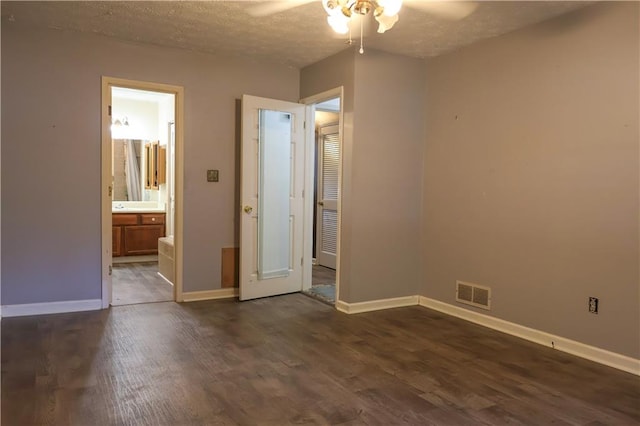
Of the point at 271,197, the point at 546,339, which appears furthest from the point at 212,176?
the point at 546,339

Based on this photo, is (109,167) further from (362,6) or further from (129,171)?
(129,171)

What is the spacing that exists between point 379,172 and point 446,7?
1501 millimetres

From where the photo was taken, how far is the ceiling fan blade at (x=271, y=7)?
10.2 feet

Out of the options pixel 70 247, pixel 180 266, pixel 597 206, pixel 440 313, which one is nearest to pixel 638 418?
pixel 597 206

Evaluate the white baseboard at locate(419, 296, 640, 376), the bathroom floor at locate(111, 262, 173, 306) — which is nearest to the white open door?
the bathroom floor at locate(111, 262, 173, 306)

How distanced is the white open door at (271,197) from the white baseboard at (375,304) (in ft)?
2.64

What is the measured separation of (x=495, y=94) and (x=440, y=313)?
1.94 m

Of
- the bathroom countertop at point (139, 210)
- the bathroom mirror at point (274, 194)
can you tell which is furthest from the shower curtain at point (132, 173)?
the bathroom mirror at point (274, 194)

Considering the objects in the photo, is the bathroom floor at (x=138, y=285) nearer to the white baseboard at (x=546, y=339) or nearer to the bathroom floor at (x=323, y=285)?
the bathroom floor at (x=323, y=285)

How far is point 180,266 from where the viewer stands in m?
4.34

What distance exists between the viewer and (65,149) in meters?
3.83

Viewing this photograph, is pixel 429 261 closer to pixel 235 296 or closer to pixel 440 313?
pixel 440 313

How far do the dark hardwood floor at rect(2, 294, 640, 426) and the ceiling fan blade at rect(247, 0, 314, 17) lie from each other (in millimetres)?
2327

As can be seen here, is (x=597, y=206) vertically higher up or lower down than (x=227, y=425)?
higher up
